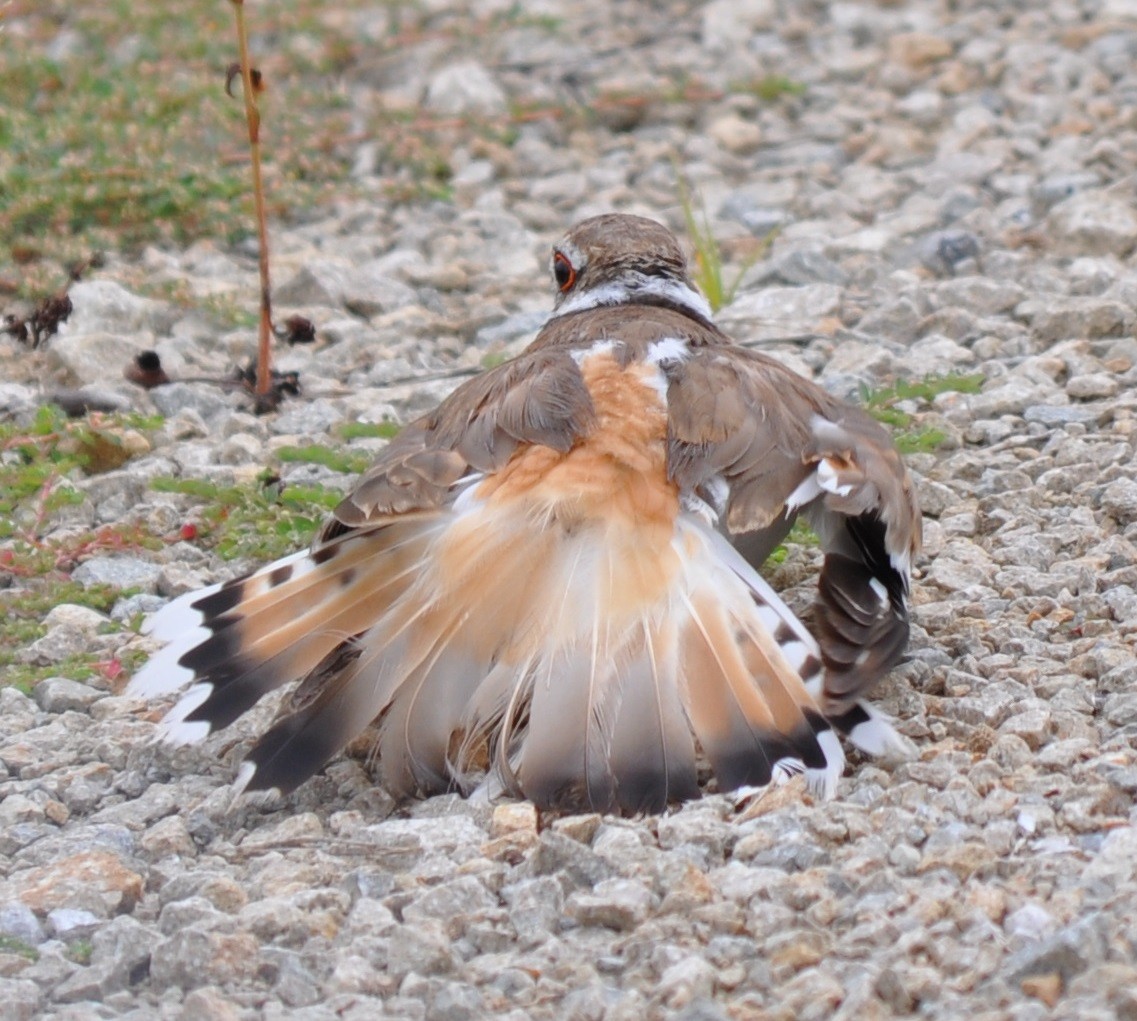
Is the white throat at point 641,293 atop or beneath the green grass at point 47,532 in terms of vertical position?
atop

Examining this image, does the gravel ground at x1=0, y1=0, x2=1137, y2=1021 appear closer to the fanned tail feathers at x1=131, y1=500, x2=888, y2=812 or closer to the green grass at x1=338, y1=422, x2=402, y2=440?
the fanned tail feathers at x1=131, y1=500, x2=888, y2=812

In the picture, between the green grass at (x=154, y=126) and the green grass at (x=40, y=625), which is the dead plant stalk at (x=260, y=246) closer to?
the green grass at (x=154, y=126)

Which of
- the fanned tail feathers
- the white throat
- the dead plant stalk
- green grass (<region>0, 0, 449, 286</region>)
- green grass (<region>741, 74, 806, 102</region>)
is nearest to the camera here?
Result: the fanned tail feathers

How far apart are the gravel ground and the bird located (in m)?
0.12

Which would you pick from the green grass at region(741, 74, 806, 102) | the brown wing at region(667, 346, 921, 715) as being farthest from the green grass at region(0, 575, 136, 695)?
→ the green grass at region(741, 74, 806, 102)

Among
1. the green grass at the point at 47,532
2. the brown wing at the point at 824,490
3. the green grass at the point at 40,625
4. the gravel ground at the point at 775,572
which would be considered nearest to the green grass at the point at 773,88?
the gravel ground at the point at 775,572

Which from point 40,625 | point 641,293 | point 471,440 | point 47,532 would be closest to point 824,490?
point 471,440

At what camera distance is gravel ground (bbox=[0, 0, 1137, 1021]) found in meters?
2.97

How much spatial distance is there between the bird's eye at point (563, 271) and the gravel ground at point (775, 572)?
673mm

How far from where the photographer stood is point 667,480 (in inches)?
153

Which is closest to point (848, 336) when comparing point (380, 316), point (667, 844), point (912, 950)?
point (380, 316)

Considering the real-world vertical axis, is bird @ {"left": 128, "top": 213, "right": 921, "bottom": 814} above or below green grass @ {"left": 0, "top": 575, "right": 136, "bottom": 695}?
above

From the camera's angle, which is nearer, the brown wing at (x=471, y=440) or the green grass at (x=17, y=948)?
the green grass at (x=17, y=948)

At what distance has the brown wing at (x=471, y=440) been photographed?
154 inches
